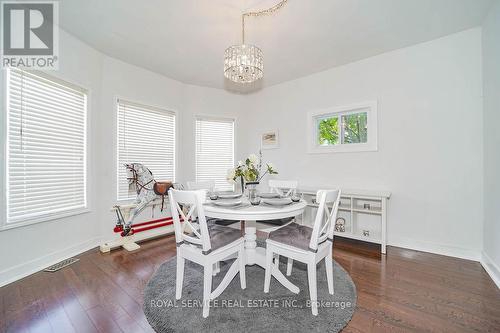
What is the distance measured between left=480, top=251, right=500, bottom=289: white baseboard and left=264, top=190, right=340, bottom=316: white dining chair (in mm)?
1625

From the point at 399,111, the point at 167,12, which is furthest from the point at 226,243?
the point at 399,111

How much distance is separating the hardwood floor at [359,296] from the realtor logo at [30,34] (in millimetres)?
2222

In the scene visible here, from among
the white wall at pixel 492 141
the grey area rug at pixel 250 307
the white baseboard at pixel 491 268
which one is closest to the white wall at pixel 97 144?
the grey area rug at pixel 250 307

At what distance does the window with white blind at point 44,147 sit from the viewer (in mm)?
2154

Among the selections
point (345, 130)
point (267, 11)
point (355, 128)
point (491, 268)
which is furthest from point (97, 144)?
point (491, 268)

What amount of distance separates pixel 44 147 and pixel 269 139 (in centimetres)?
336

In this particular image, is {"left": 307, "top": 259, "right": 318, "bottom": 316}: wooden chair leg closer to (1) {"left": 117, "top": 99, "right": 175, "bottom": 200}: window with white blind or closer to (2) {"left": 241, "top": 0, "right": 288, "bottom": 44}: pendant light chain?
(2) {"left": 241, "top": 0, "right": 288, "bottom": 44}: pendant light chain

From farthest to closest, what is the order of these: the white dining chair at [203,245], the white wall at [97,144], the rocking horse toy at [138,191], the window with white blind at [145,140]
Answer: the window with white blind at [145,140]
the rocking horse toy at [138,191]
the white wall at [97,144]
the white dining chair at [203,245]

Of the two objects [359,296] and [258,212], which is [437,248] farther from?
[258,212]

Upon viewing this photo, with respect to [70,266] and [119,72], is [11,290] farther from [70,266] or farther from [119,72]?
[119,72]

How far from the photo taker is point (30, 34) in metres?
2.27

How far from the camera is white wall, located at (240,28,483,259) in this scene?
2502mm

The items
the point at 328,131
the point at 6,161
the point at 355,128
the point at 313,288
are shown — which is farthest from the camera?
the point at 328,131

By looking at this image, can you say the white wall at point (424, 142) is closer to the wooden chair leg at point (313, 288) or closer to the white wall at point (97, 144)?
the wooden chair leg at point (313, 288)
